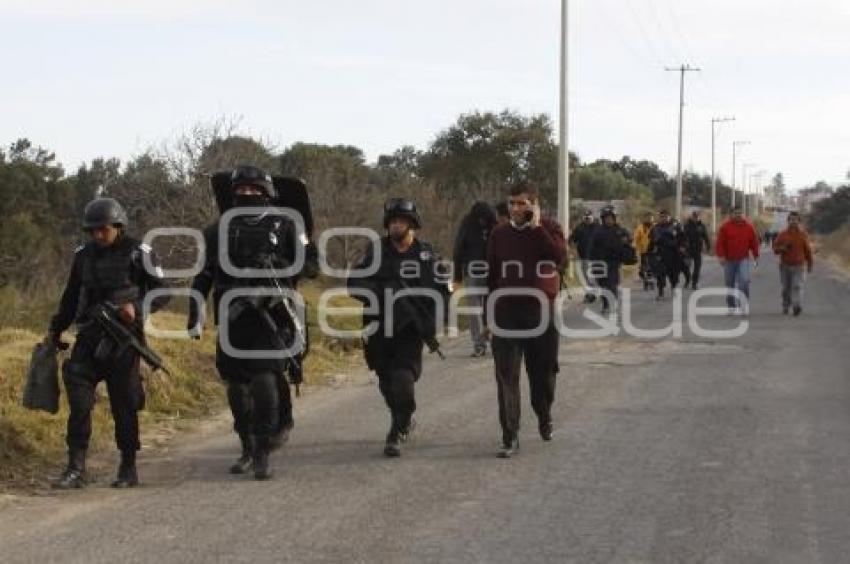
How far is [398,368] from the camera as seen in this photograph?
8.35 meters

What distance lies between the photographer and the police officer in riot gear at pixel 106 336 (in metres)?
7.23

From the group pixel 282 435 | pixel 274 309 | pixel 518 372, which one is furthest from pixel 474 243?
pixel 274 309

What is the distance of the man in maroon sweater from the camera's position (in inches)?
331

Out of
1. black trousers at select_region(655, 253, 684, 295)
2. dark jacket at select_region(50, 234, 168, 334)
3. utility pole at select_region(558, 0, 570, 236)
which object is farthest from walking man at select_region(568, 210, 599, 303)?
dark jacket at select_region(50, 234, 168, 334)

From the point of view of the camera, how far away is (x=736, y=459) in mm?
7945

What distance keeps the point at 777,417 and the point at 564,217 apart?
1914 cm

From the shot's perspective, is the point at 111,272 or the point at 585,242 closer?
the point at 111,272

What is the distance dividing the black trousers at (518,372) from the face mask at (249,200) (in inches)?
77.6

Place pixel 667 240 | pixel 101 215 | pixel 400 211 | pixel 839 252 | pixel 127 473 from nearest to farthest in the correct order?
pixel 101 215 < pixel 127 473 < pixel 400 211 < pixel 667 240 < pixel 839 252

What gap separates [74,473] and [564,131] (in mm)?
23017

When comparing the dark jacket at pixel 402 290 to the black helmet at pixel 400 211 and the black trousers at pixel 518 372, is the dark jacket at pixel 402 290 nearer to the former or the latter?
the black helmet at pixel 400 211

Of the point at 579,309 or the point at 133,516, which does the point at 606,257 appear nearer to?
the point at 579,309

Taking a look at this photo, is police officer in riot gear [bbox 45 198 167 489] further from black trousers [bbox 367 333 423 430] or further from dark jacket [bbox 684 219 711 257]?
dark jacket [bbox 684 219 711 257]

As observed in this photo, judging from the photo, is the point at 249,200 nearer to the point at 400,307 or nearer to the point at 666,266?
the point at 400,307
